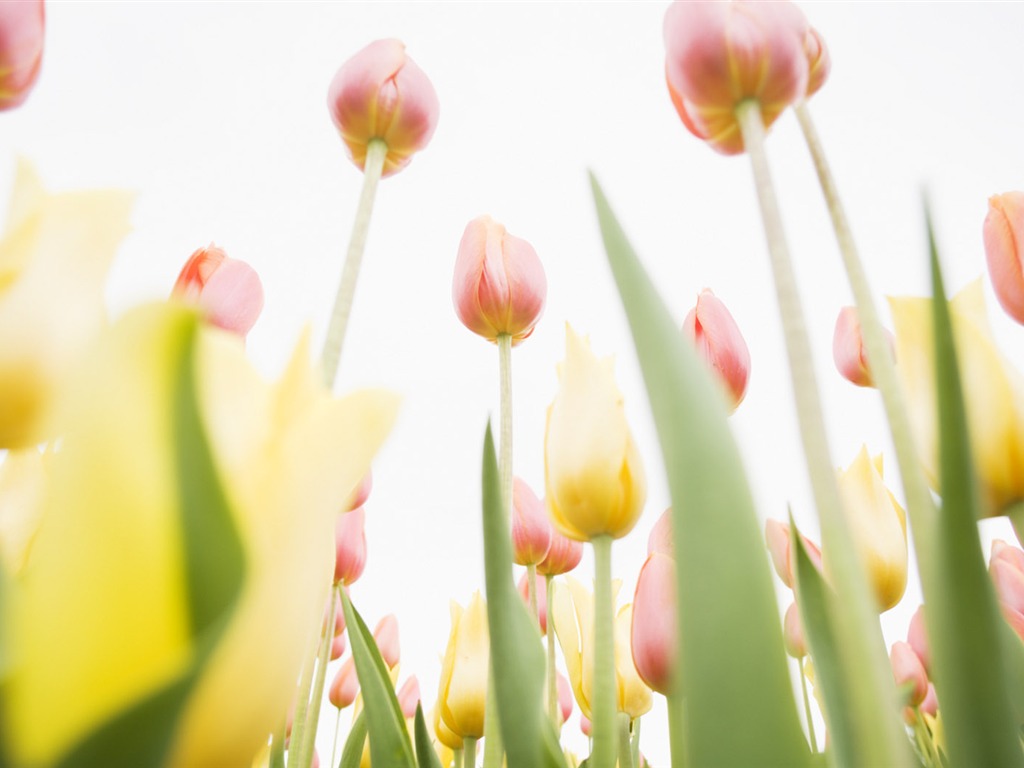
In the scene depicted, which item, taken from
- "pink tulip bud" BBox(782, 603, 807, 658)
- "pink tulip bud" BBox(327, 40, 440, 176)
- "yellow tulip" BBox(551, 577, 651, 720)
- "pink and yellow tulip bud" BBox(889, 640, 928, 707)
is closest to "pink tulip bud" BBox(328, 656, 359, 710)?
"yellow tulip" BBox(551, 577, 651, 720)

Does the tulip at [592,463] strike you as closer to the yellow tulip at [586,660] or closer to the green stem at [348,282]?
the green stem at [348,282]

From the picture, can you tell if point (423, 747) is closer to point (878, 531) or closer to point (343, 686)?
point (878, 531)

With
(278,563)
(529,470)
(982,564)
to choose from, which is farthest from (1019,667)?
(529,470)

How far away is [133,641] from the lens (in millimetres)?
152

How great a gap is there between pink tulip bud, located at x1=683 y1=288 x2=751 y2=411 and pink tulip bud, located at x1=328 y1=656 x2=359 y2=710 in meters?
1.09

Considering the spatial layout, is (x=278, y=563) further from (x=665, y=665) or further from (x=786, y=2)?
(x=665, y=665)

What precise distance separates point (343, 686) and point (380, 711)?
41.9 inches

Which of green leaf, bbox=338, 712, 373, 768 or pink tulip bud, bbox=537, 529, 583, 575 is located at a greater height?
pink tulip bud, bbox=537, 529, 583, 575

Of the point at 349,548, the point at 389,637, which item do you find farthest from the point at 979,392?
the point at 389,637

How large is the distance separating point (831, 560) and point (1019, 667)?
0.43 m

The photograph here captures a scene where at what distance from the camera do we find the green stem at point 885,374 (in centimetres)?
28

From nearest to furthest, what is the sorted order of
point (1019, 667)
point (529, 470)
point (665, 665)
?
point (1019, 667) → point (665, 665) → point (529, 470)

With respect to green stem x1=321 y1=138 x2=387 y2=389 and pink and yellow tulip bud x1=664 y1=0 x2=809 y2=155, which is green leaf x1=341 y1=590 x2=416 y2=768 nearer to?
green stem x1=321 y1=138 x2=387 y2=389

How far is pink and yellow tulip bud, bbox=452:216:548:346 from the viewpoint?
0.73 meters
